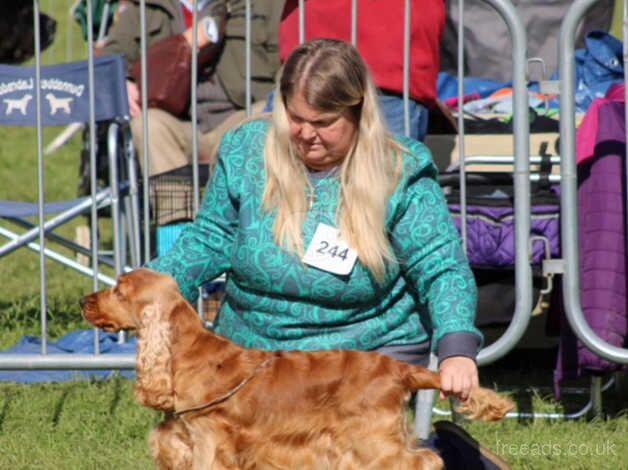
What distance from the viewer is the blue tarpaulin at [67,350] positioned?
221 inches

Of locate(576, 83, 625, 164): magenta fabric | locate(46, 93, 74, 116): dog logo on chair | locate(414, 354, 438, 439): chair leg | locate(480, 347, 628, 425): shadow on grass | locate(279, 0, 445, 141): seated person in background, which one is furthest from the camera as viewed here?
locate(46, 93, 74, 116): dog logo on chair

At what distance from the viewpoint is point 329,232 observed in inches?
143

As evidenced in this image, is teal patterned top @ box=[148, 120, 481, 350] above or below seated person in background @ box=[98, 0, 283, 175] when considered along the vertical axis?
below

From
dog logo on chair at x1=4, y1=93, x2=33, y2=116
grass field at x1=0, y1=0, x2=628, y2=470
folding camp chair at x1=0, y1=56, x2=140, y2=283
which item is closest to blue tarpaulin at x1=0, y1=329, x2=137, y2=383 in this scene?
grass field at x1=0, y1=0, x2=628, y2=470

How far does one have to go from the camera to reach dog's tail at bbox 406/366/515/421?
10.9ft

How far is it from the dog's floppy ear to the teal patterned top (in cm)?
38

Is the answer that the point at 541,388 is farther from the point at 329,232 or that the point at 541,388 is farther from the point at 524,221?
the point at 329,232

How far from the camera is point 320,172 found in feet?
12.2

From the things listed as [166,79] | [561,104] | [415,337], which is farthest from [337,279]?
[166,79]

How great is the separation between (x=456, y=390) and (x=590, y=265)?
5.74ft

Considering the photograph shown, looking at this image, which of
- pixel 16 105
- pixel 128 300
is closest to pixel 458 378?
pixel 128 300

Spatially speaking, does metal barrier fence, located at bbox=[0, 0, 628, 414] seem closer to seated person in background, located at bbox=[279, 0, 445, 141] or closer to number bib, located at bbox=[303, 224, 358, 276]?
seated person in background, located at bbox=[279, 0, 445, 141]

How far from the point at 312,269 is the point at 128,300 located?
0.54 metres

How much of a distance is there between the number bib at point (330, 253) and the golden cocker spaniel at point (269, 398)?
33cm
